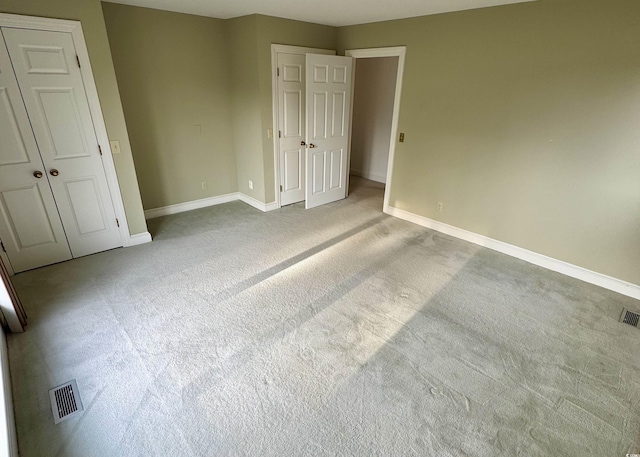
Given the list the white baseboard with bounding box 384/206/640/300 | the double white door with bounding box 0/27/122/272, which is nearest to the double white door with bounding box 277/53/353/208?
the white baseboard with bounding box 384/206/640/300

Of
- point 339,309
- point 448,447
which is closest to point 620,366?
point 448,447

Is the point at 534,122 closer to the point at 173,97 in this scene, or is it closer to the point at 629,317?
the point at 629,317

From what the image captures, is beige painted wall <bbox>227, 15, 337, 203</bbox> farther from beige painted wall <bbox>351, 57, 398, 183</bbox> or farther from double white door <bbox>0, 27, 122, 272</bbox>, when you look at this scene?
double white door <bbox>0, 27, 122, 272</bbox>

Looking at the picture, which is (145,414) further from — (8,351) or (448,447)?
(448,447)

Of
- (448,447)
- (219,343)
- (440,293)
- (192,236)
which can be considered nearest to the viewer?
(448,447)

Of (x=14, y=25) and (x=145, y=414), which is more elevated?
(x=14, y=25)

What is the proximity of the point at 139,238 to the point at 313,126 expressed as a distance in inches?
102

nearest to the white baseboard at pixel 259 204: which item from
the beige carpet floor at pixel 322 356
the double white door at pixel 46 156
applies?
the beige carpet floor at pixel 322 356

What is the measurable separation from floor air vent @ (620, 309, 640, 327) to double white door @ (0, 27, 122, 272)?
4.81 meters

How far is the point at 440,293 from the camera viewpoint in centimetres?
289

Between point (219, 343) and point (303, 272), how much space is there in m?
1.11

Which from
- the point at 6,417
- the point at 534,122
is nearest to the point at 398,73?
the point at 534,122

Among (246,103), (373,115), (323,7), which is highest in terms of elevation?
(323,7)

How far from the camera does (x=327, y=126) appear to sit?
15.1ft
